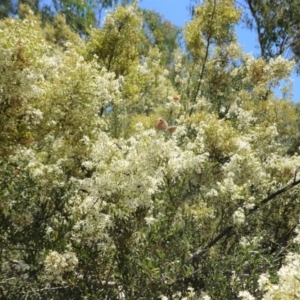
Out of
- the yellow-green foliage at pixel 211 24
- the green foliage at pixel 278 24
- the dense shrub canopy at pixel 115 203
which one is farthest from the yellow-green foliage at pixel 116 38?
the green foliage at pixel 278 24

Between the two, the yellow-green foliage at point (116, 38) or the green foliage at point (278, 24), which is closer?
the yellow-green foliage at point (116, 38)

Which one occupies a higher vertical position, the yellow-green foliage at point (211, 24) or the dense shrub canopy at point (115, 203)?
the yellow-green foliage at point (211, 24)

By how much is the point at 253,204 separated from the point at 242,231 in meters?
0.34

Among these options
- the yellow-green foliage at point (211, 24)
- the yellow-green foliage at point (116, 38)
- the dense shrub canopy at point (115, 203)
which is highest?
the yellow-green foliage at point (211, 24)

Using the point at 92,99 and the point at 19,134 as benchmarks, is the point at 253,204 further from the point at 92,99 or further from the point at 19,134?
the point at 19,134

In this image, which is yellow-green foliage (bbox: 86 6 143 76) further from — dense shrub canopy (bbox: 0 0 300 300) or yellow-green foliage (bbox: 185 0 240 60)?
dense shrub canopy (bbox: 0 0 300 300)

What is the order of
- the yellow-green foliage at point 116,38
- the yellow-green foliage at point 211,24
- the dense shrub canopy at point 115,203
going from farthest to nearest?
1. the yellow-green foliage at point 211,24
2. the yellow-green foliage at point 116,38
3. the dense shrub canopy at point 115,203

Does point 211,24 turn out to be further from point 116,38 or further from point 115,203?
point 115,203

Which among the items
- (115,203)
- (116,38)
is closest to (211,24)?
(116,38)

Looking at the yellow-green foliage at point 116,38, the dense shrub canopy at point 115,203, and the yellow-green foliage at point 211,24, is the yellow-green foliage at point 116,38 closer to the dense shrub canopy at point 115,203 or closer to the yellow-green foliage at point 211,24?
the yellow-green foliage at point 211,24

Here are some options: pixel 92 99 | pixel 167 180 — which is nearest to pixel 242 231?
pixel 167 180

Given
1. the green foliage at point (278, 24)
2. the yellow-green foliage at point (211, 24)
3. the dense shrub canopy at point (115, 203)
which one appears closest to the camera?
the dense shrub canopy at point (115, 203)

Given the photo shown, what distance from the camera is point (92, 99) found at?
4184mm

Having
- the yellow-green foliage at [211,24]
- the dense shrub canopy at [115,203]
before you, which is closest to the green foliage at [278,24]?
the yellow-green foliage at [211,24]
